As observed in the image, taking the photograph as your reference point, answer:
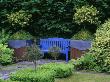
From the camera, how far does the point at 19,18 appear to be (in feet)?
65.3

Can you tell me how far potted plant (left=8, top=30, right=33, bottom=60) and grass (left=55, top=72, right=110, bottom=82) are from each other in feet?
14.9

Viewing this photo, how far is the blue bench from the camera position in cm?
1888

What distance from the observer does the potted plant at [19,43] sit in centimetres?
1909

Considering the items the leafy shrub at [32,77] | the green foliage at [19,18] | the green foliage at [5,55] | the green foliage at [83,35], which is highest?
the green foliage at [19,18]

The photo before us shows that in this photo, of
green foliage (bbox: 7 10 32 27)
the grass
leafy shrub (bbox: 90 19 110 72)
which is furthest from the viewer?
green foliage (bbox: 7 10 32 27)

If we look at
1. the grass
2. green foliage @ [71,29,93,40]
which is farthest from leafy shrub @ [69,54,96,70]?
green foliage @ [71,29,93,40]

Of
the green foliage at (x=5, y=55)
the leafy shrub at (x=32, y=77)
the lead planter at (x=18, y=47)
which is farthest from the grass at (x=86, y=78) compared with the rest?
the lead planter at (x=18, y=47)

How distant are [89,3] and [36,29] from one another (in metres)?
3.34

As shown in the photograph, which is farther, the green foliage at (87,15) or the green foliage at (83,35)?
the green foliage at (87,15)

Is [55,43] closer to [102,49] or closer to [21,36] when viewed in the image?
[21,36]

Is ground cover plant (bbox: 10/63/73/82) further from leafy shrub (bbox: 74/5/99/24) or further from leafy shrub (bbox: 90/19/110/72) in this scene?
leafy shrub (bbox: 74/5/99/24)

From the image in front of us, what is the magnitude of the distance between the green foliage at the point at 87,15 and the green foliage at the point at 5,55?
379 centimetres

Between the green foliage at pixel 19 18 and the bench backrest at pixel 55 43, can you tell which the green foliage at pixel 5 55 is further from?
the green foliage at pixel 19 18

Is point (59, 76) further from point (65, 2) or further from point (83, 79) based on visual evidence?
point (65, 2)
